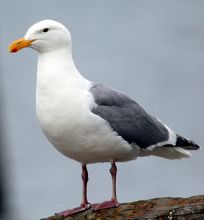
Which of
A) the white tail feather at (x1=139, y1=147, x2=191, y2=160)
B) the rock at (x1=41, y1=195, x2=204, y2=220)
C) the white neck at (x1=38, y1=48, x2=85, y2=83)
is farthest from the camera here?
the white tail feather at (x1=139, y1=147, x2=191, y2=160)

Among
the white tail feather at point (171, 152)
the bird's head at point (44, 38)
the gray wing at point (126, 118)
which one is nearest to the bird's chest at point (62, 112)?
the gray wing at point (126, 118)

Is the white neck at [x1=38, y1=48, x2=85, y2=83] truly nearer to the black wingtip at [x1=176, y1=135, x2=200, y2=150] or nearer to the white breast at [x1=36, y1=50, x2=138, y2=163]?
the white breast at [x1=36, y1=50, x2=138, y2=163]

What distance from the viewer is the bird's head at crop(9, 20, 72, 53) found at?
1211cm

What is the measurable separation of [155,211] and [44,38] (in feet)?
8.13

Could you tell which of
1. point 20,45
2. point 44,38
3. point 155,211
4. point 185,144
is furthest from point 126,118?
point 155,211

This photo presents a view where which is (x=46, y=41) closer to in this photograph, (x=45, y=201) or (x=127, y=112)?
(x=127, y=112)

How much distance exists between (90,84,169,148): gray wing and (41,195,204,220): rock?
97 cm

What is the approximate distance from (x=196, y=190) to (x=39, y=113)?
645 inches

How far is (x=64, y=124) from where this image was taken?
11.6 meters

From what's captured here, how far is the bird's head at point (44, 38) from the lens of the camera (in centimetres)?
1211

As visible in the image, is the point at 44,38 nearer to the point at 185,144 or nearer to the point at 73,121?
the point at 73,121

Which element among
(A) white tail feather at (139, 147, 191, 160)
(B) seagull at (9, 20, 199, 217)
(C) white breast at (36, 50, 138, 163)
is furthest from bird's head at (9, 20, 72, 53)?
(A) white tail feather at (139, 147, 191, 160)

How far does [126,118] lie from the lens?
1236 cm

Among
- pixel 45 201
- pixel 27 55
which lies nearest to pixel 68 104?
pixel 45 201
